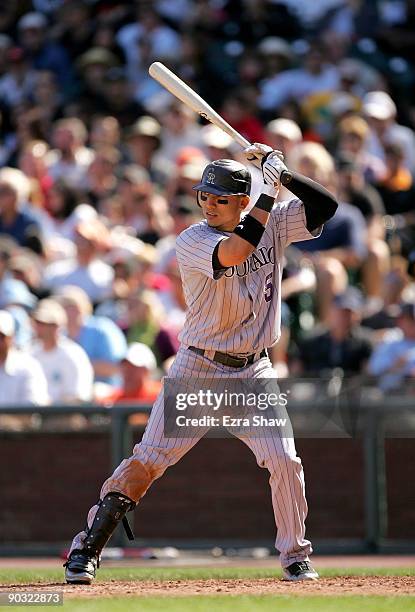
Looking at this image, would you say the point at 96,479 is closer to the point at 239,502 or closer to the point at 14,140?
the point at 239,502

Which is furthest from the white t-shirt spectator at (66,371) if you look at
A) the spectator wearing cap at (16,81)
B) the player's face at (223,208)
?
the spectator wearing cap at (16,81)

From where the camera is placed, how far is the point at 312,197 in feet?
22.4

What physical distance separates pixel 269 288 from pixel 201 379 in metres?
0.54

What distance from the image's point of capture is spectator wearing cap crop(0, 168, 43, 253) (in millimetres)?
12594

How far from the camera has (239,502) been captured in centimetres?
1041

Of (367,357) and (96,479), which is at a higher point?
(367,357)

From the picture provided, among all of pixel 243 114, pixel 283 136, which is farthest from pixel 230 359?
pixel 243 114

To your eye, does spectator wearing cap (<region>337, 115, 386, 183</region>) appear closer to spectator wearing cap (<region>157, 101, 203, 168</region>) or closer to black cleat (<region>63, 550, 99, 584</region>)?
spectator wearing cap (<region>157, 101, 203, 168</region>)

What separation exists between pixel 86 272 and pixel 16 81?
4.74m

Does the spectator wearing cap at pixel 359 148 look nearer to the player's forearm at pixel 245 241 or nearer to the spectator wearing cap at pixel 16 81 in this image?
the spectator wearing cap at pixel 16 81

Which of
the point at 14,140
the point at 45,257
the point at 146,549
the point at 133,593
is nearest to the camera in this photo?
the point at 133,593

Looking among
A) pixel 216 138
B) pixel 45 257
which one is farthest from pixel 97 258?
pixel 216 138

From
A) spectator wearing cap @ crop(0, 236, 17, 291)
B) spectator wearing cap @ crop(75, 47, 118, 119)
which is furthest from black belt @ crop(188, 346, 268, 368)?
spectator wearing cap @ crop(75, 47, 118, 119)

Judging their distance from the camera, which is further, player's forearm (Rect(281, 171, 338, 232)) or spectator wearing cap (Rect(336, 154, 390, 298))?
spectator wearing cap (Rect(336, 154, 390, 298))
